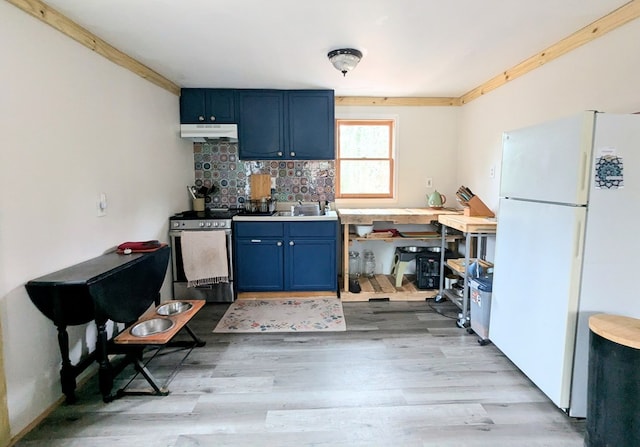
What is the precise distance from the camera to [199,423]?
6.16 feet

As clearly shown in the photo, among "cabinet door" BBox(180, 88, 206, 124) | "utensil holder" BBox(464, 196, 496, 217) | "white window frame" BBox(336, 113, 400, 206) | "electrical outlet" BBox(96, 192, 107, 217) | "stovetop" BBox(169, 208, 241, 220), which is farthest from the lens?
"white window frame" BBox(336, 113, 400, 206)

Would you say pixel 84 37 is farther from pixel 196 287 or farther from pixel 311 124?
pixel 196 287

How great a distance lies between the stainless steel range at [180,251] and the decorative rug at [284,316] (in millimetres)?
218

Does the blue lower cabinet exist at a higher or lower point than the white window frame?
lower

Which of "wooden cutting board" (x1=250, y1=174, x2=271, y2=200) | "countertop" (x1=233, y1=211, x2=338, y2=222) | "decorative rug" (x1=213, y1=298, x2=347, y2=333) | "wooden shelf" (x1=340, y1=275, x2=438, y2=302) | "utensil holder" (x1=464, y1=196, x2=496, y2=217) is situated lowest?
"decorative rug" (x1=213, y1=298, x2=347, y2=333)

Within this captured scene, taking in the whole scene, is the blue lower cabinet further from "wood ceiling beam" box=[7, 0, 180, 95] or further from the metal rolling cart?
"wood ceiling beam" box=[7, 0, 180, 95]

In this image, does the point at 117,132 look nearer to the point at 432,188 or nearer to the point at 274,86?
the point at 274,86

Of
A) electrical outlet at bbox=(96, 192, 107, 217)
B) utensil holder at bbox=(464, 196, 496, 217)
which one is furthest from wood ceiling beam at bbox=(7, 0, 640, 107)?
utensil holder at bbox=(464, 196, 496, 217)

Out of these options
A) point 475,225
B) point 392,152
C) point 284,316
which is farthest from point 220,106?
point 475,225

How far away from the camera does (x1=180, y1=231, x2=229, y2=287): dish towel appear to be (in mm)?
3479

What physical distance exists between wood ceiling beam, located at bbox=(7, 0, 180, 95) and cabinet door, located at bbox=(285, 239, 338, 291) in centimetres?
208

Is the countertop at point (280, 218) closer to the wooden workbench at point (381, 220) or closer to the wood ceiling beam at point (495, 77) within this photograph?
the wooden workbench at point (381, 220)

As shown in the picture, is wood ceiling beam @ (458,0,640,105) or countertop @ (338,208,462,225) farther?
countertop @ (338,208,462,225)

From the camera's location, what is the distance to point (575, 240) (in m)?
1.77
